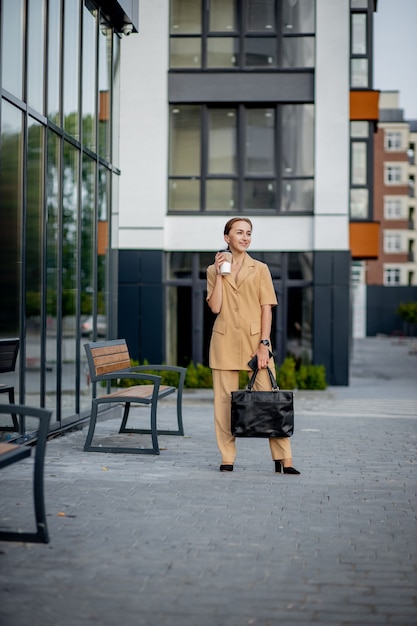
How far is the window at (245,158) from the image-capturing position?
2136 centimetres

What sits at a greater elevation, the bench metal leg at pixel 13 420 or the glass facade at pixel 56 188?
the glass facade at pixel 56 188

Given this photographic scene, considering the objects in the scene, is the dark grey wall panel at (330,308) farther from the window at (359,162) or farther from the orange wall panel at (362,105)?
the orange wall panel at (362,105)

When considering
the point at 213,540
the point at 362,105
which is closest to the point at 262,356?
the point at 213,540

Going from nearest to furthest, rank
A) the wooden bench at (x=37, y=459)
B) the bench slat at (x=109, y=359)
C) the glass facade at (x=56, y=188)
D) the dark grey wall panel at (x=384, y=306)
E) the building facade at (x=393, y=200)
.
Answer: the wooden bench at (x=37, y=459) < the glass facade at (x=56, y=188) < the bench slat at (x=109, y=359) < the dark grey wall panel at (x=384, y=306) < the building facade at (x=393, y=200)

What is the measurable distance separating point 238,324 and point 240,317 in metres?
0.06

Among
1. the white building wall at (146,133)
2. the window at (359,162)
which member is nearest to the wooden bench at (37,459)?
the white building wall at (146,133)

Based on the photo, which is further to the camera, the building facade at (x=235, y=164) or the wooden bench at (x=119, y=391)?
the building facade at (x=235, y=164)

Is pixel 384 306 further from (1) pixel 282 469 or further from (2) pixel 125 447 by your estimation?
(1) pixel 282 469

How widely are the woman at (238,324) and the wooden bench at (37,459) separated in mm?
2886

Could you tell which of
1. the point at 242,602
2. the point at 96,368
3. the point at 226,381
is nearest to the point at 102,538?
the point at 242,602

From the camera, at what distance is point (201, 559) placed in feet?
18.0

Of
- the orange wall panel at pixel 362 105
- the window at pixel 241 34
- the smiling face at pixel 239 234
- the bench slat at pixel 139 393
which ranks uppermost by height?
the window at pixel 241 34

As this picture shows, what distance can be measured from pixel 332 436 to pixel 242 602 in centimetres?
719

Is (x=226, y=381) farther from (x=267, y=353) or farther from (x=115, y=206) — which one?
(x=115, y=206)
